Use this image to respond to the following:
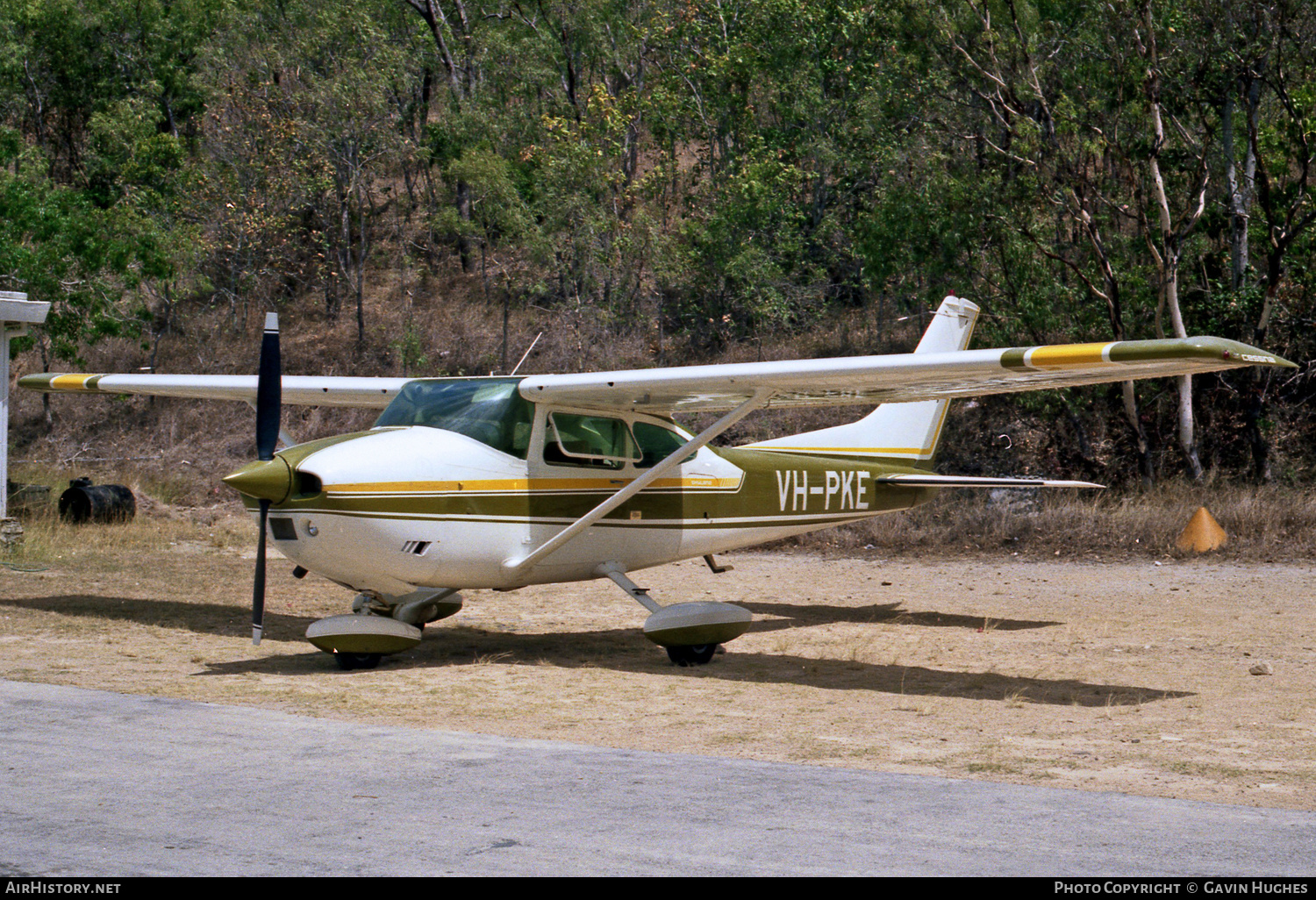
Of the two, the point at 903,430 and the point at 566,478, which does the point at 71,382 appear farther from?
the point at 903,430

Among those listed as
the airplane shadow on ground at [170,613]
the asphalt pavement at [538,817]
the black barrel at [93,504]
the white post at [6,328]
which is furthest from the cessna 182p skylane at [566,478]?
the black barrel at [93,504]

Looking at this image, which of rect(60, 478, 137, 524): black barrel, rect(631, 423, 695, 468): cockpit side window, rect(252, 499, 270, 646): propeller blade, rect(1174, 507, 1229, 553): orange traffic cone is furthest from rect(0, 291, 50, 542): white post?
rect(1174, 507, 1229, 553): orange traffic cone

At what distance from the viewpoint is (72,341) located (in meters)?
24.1

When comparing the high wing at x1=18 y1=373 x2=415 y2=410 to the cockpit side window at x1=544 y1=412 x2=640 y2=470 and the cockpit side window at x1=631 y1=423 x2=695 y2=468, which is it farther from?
the cockpit side window at x1=631 y1=423 x2=695 y2=468

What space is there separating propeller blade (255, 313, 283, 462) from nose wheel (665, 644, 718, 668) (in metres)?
3.70

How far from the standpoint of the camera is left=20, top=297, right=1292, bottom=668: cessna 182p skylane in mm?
8953

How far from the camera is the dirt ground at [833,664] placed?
6707 millimetres

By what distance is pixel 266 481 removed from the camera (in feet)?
28.9

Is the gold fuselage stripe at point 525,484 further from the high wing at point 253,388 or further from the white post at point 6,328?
the white post at point 6,328

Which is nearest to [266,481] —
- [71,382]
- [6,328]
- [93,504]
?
[71,382]

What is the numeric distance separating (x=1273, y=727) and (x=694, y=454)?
5.66 metres

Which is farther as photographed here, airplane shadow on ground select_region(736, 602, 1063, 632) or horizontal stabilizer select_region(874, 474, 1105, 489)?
airplane shadow on ground select_region(736, 602, 1063, 632)

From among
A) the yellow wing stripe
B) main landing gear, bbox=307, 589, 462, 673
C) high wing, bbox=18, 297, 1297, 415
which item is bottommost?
main landing gear, bbox=307, 589, 462, 673

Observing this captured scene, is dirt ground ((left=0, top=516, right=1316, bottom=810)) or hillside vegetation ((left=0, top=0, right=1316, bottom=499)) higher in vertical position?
hillside vegetation ((left=0, top=0, right=1316, bottom=499))
